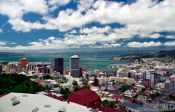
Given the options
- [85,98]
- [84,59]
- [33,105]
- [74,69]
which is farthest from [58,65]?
[84,59]

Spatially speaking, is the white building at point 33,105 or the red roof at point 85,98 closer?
the white building at point 33,105

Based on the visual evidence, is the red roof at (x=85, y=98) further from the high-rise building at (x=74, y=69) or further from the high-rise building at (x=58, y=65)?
the high-rise building at (x=58, y=65)

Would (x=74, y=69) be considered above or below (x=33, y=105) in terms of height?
below

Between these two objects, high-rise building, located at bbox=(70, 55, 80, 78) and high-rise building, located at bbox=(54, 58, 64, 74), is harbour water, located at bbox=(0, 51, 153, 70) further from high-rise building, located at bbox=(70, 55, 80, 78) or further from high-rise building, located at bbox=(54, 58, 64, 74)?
high-rise building, located at bbox=(70, 55, 80, 78)

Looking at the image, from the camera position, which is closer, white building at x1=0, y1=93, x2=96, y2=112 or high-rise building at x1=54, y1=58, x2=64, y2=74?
white building at x1=0, y1=93, x2=96, y2=112

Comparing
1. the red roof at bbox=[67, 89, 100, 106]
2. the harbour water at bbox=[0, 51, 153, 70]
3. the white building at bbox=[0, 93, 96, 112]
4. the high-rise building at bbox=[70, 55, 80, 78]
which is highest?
the white building at bbox=[0, 93, 96, 112]

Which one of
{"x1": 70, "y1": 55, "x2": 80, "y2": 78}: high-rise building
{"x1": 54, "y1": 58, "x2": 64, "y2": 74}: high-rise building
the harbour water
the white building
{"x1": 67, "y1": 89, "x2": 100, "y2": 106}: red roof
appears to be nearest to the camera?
the white building

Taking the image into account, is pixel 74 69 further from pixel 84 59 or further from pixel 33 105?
pixel 84 59

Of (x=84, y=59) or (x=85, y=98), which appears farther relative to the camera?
(x=84, y=59)

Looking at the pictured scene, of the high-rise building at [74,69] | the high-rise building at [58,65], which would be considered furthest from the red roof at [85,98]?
the high-rise building at [58,65]

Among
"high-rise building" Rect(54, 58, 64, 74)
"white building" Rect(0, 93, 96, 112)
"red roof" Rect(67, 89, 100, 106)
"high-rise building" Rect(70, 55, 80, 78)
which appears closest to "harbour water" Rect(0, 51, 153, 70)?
"high-rise building" Rect(54, 58, 64, 74)

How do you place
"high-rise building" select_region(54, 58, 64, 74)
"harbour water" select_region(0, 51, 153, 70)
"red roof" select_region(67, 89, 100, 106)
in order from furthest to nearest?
"harbour water" select_region(0, 51, 153, 70) → "high-rise building" select_region(54, 58, 64, 74) → "red roof" select_region(67, 89, 100, 106)

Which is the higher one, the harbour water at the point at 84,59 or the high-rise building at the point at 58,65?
the high-rise building at the point at 58,65
